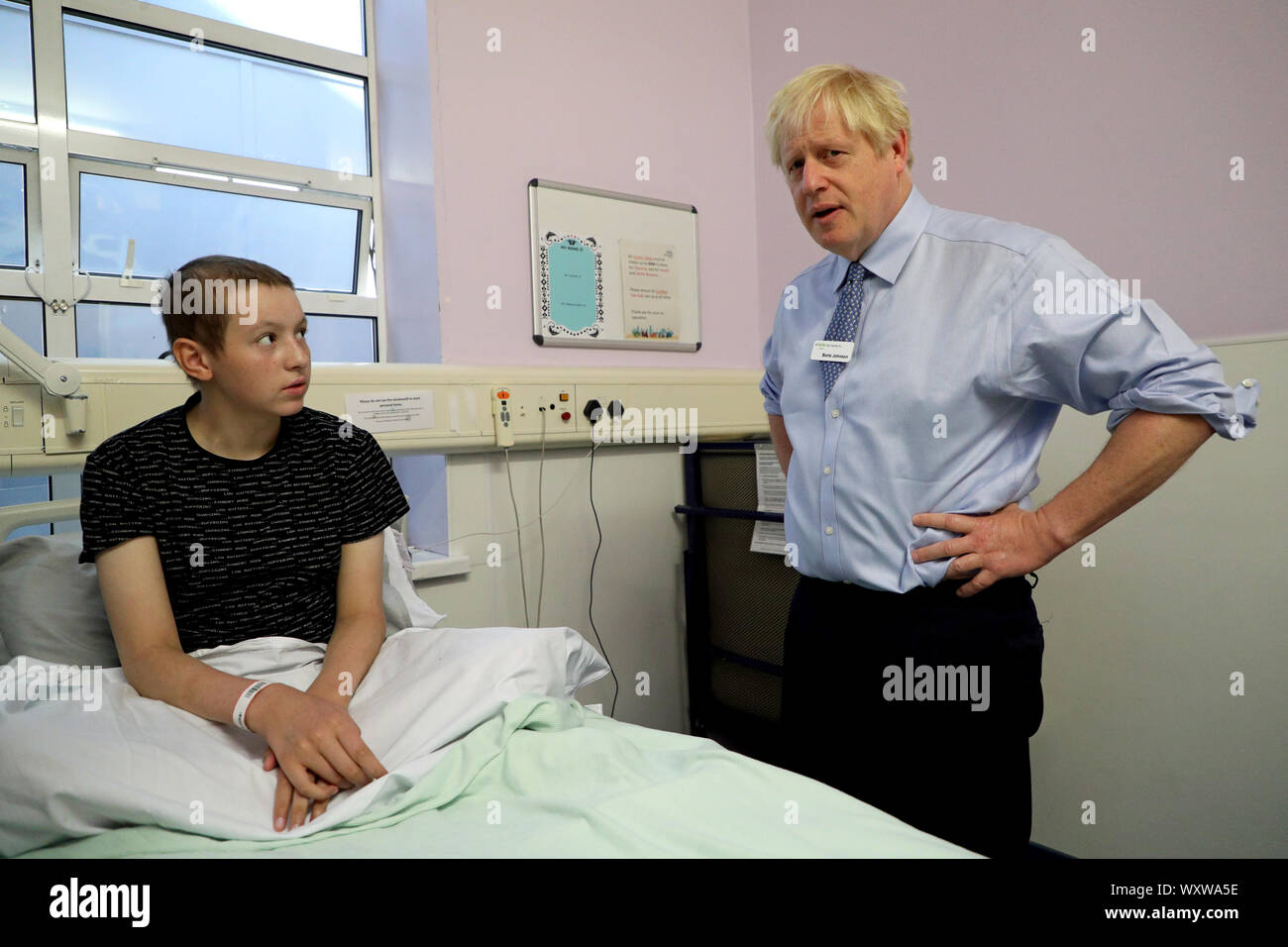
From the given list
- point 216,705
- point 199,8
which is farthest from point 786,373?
point 199,8

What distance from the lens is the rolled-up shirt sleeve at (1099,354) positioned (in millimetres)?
1065

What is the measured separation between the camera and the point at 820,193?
1271mm

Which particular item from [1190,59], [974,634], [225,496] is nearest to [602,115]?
[1190,59]

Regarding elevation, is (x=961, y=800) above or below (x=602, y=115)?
below

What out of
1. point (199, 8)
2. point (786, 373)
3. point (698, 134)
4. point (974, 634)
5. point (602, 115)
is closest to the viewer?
point (974, 634)

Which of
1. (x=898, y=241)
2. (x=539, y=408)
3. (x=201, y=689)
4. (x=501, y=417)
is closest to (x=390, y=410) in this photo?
(x=501, y=417)

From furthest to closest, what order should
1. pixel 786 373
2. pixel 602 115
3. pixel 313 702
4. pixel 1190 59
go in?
pixel 602 115
pixel 1190 59
pixel 786 373
pixel 313 702

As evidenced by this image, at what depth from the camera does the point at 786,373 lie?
1.45 m

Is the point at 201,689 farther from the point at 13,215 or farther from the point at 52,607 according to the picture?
the point at 13,215

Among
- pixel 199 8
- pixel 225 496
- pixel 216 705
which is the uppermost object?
pixel 199 8

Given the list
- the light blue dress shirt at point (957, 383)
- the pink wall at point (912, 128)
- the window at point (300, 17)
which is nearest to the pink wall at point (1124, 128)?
the pink wall at point (912, 128)
